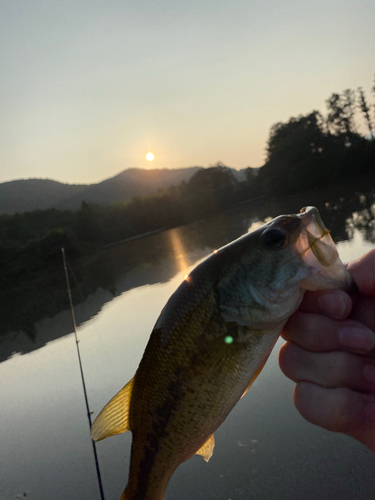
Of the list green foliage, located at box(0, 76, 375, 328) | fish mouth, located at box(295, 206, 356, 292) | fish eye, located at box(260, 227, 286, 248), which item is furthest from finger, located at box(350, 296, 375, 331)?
green foliage, located at box(0, 76, 375, 328)

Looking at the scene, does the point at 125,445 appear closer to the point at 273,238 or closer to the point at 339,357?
the point at 339,357

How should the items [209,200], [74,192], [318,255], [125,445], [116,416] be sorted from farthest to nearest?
[74,192] → [209,200] → [125,445] → [116,416] → [318,255]

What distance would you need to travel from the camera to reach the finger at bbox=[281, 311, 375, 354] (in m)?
1.59

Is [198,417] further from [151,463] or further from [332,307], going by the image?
[332,307]

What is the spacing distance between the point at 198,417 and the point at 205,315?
53 cm

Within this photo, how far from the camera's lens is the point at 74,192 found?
559ft

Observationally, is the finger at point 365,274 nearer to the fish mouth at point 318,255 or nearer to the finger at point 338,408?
the fish mouth at point 318,255

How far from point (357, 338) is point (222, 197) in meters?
60.1

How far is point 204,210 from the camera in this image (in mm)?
58875

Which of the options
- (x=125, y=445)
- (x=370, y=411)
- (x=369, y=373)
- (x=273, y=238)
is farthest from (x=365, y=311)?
(x=125, y=445)

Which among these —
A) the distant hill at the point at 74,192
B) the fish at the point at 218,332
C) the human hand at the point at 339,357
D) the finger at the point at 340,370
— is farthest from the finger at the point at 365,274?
the distant hill at the point at 74,192

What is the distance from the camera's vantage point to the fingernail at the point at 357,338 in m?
1.57

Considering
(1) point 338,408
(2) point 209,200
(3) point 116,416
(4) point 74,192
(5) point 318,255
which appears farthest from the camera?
(4) point 74,192

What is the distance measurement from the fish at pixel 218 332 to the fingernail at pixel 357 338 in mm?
211
